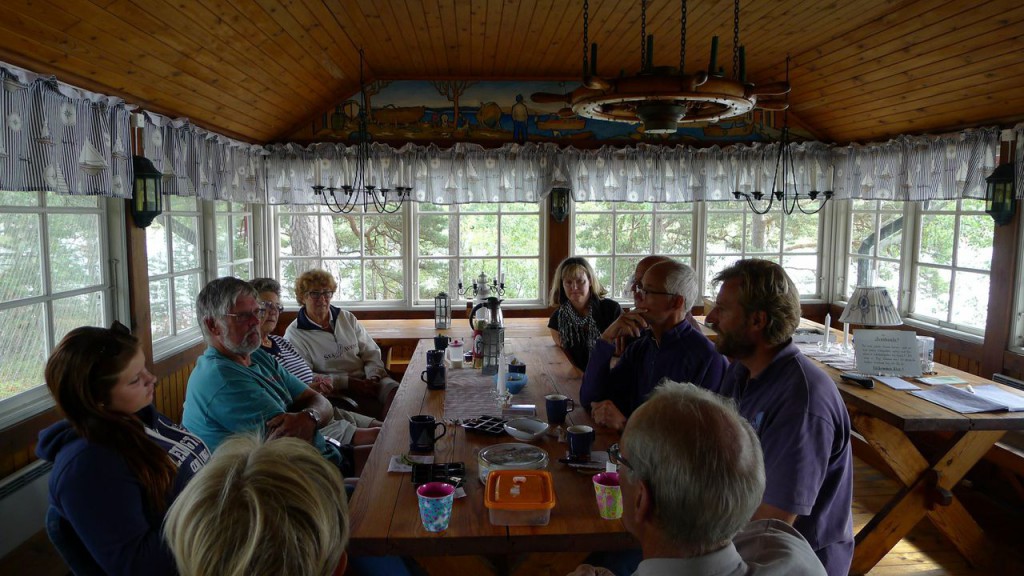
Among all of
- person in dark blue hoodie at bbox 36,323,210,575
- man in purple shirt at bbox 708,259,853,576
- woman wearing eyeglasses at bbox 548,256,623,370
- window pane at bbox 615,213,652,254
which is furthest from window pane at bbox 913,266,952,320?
person in dark blue hoodie at bbox 36,323,210,575

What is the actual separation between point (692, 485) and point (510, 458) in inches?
36.3

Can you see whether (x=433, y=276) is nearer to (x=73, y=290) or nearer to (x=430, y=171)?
(x=430, y=171)

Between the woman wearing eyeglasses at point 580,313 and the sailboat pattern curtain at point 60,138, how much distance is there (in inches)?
89.2

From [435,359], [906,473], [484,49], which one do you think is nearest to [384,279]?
[484,49]

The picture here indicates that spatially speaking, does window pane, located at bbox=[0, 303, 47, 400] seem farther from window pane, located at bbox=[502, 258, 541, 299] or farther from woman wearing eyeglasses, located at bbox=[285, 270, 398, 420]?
window pane, located at bbox=[502, 258, 541, 299]

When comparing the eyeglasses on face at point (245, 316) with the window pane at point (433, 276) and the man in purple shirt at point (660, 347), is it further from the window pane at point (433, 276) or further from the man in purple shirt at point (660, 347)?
the window pane at point (433, 276)

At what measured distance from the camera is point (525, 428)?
6.86ft

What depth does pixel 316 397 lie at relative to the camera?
2.70 meters

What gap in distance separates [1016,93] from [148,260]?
478 centimetres

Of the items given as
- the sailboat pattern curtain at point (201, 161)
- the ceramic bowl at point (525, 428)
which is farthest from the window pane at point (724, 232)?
the ceramic bowl at point (525, 428)

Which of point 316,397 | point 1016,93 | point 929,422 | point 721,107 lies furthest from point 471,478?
point 1016,93

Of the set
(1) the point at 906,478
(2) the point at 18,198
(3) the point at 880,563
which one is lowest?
(3) the point at 880,563

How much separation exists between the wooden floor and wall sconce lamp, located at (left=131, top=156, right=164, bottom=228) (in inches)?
60.1

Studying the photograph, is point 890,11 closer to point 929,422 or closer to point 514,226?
point 929,422
